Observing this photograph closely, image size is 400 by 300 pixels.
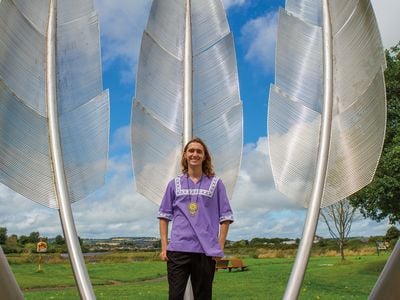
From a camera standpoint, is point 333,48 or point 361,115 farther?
point 333,48

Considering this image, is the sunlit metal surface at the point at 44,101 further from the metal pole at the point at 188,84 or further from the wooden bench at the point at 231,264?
the wooden bench at the point at 231,264

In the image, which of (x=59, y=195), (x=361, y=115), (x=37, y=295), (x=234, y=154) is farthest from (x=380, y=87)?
(x=37, y=295)

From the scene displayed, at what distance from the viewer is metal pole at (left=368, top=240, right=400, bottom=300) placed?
137 inches

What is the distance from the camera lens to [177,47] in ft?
22.5

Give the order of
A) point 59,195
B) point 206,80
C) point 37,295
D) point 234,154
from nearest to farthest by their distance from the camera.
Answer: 1. point 59,195
2. point 234,154
3. point 206,80
4. point 37,295

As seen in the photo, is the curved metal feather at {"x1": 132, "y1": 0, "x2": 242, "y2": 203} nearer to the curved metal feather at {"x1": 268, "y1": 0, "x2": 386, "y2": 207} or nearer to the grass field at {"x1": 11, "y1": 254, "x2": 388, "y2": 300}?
the curved metal feather at {"x1": 268, "y1": 0, "x2": 386, "y2": 207}

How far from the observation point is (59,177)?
554cm

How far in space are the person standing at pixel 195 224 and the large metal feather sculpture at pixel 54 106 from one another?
1294 mm

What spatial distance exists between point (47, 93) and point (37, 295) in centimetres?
1044

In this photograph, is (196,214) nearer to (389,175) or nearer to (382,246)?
(389,175)

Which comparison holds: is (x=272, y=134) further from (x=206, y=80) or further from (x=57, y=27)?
(x=57, y=27)

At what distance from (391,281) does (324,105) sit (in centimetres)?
258

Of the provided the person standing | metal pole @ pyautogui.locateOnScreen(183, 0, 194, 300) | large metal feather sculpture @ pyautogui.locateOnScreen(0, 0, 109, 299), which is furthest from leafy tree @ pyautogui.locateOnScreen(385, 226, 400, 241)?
the person standing

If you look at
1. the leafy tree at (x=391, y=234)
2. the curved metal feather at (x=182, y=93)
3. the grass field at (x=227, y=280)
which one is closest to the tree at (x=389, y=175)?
the grass field at (x=227, y=280)
